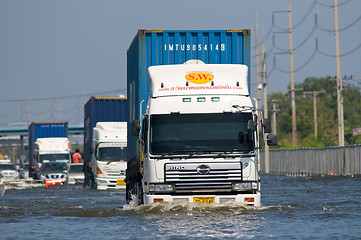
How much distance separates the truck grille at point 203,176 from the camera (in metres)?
15.6

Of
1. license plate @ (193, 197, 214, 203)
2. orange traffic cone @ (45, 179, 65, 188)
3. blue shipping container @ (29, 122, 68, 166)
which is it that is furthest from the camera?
blue shipping container @ (29, 122, 68, 166)

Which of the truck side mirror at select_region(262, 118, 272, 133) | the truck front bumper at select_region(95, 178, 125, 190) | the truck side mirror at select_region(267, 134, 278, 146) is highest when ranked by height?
the truck side mirror at select_region(262, 118, 272, 133)

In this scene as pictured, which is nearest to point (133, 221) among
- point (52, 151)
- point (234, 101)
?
point (234, 101)

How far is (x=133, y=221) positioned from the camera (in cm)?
1526

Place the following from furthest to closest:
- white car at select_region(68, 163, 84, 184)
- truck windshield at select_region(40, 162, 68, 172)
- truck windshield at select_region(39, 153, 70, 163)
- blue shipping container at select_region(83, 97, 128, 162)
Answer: truck windshield at select_region(39, 153, 70, 163)
truck windshield at select_region(40, 162, 68, 172)
white car at select_region(68, 163, 84, 184)
blue shipping container at select_region(83, 97, 128, 162)

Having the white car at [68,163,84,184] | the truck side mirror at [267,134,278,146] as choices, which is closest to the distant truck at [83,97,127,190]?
the white car at [68,163,84,184]

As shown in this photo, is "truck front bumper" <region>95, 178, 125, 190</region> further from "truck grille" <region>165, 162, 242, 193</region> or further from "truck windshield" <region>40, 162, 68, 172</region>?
"truck grille" <region>165, 162, 242, 193</region>

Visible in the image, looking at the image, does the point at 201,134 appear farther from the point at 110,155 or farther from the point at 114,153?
the point at 110,155

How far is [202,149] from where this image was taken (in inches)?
614

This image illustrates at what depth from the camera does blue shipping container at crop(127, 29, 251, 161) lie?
728 inches

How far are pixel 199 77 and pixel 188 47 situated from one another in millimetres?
2599

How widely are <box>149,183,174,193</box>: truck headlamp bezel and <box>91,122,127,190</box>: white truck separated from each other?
51.6 ft

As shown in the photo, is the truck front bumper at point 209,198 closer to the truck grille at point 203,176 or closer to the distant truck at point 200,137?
the distant truck at point 200,137

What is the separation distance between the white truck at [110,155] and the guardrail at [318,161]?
15076 mm
